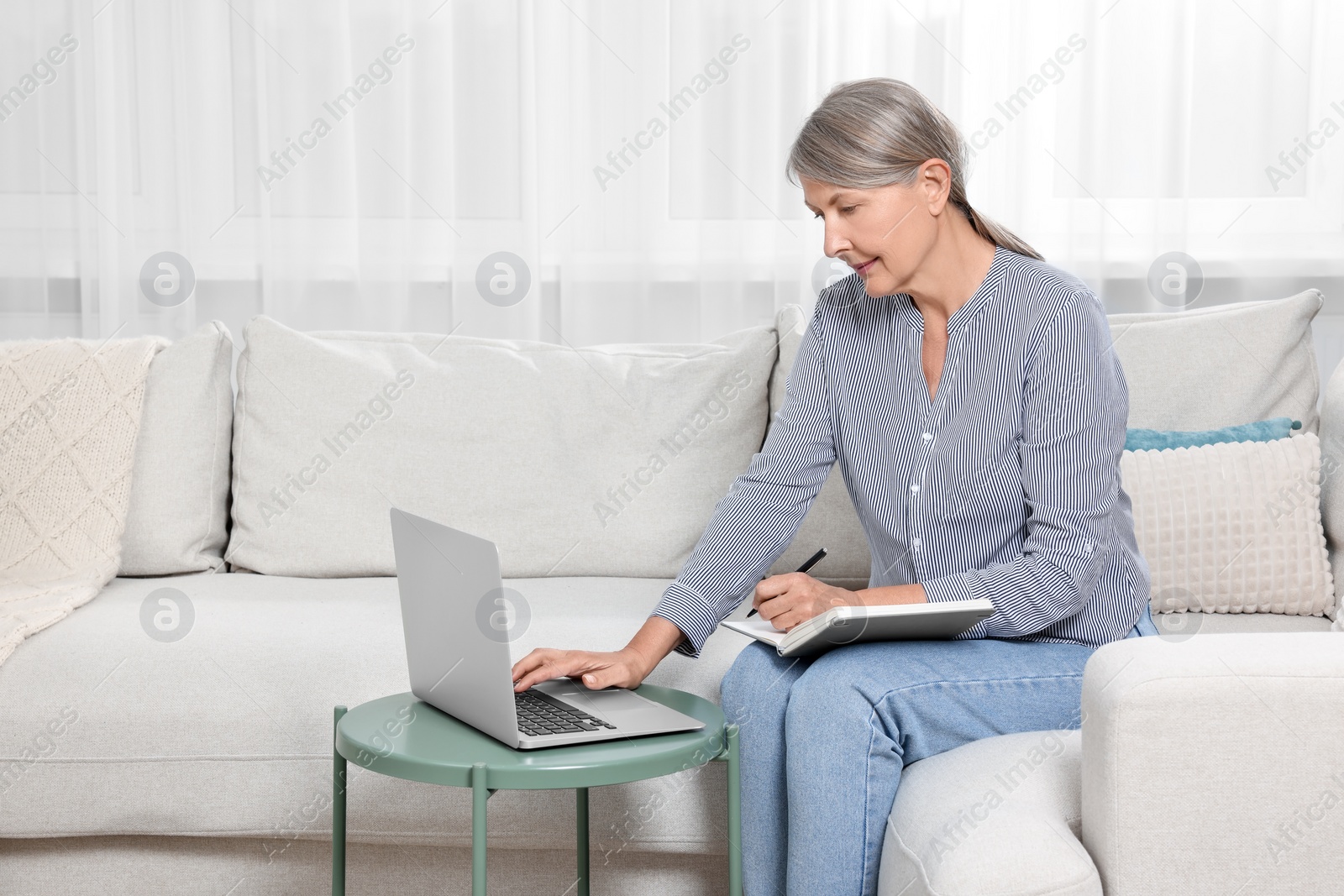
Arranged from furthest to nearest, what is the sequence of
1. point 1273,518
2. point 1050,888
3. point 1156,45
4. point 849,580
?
point 1156,45 → point 849,580 → point 1273,518 → point 1050,888

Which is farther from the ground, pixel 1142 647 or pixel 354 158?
pixel 354 158

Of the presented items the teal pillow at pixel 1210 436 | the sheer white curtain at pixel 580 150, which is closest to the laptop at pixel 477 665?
the teal pillow at pixel 1210 436

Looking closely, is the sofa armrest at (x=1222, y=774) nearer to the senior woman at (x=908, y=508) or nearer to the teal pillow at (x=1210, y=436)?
the senior woman at (x=908, y=508)

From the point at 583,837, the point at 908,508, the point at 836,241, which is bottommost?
the point at 583,837

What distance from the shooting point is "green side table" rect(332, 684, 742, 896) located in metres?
0.96

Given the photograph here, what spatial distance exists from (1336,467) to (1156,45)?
109 centimetres

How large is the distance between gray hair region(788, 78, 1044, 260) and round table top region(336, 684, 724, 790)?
0.59 metres

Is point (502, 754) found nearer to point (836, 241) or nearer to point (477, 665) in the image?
point (477, 665)

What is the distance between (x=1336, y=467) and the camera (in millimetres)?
1683

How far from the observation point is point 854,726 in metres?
1.07

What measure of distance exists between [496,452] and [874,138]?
2.77 feet

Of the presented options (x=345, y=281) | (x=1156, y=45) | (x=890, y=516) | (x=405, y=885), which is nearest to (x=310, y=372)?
(x=345, y=281)

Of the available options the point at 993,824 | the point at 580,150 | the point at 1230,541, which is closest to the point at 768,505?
the point at 993,824

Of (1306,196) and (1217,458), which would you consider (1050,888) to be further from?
(1306,196)
